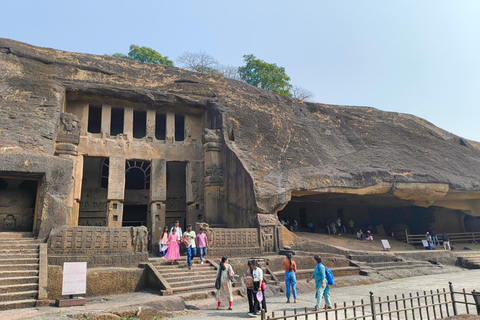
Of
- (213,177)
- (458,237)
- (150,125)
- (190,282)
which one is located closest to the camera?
(190,282)

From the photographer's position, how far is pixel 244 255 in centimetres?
1141

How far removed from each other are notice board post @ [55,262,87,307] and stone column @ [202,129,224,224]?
7402 millimetres

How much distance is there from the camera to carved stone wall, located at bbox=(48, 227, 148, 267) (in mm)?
9117

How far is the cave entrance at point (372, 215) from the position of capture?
64.7 ft

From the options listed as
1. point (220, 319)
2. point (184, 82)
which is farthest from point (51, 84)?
point (220, 319)

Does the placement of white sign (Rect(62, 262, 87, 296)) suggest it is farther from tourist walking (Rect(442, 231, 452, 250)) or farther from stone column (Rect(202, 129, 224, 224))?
tourist walking (Rect(442, 231, 452, 250))

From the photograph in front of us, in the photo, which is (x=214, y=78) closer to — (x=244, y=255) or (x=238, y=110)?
(x=238, y=110)

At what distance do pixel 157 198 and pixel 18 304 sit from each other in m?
8.13

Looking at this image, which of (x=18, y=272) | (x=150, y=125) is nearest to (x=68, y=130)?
(x=150, y=125)

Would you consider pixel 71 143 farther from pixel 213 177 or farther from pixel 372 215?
pixel 372 215

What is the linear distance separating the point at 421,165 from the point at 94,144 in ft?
46.9

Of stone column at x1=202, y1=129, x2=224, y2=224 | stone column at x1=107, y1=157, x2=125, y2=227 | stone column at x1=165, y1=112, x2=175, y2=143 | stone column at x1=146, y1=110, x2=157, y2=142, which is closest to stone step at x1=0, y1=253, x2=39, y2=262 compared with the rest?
stone column at x1=107, y1=157, x2=125, y2=227

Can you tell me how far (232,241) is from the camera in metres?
11.4

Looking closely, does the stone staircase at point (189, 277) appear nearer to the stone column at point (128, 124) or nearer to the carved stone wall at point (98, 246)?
the carved stone wall at point (98, 246)
